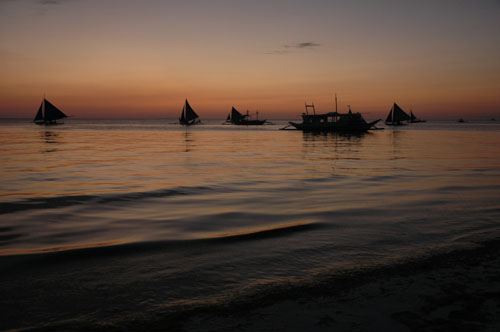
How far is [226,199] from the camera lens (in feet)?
34.8

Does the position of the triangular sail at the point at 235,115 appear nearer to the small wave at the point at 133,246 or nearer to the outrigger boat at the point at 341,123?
the outrigger boat at the point at 341,123

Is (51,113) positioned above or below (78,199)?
above

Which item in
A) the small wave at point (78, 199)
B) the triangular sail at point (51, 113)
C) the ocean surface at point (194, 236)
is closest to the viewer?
the ocean surface at point (194, 236)

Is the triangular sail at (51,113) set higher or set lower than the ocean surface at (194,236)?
higher

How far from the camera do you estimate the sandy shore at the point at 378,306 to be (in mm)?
3477

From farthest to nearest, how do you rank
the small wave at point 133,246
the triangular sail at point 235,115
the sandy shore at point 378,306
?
the triangular sail at point 235,115 → the small wave at point 133,246 → the sandy shore at point 378,306

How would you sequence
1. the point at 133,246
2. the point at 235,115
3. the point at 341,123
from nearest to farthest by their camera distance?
the point at 133,246, the point at 341,123, the point at 235,115

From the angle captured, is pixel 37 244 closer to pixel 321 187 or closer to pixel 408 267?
pixel 408 267

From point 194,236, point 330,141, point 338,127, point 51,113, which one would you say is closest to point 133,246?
point 194,236

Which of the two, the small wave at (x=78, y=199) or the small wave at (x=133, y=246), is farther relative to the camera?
the small wave at (x=78, y=199)

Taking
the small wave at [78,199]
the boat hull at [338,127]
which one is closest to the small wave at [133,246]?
the small wave at [78,199]

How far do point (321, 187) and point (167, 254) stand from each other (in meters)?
8.16

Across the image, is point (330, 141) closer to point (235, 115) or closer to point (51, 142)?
point (51, 142)

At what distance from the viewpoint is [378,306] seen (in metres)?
3.85
